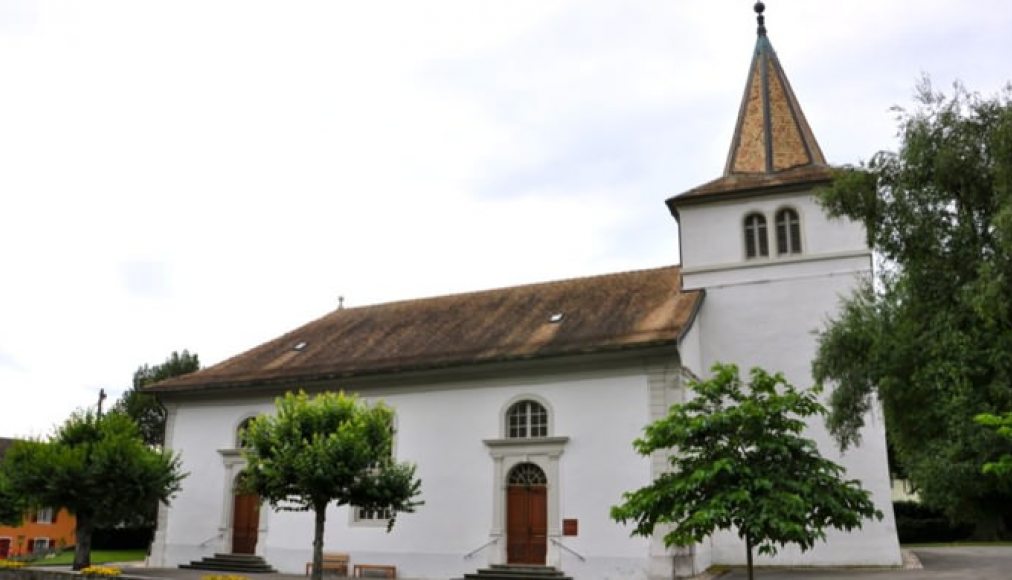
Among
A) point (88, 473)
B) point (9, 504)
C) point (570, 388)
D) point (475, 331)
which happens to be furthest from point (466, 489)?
point (9, 504)

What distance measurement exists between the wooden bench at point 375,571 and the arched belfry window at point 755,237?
13451 millimetres

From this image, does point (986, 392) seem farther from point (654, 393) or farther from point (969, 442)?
point (654, 393)

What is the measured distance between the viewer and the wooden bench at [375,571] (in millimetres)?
23172

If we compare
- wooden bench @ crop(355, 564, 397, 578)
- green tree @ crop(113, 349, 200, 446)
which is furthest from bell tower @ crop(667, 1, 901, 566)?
green tree @ crop(113, 349, 200, 446)

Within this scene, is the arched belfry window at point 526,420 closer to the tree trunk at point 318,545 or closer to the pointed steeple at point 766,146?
the tree trunk at point 318,545

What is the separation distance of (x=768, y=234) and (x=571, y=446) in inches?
338

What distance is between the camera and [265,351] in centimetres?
2966

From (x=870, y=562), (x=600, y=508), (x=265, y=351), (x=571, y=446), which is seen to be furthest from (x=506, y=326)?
(x=870, y=562)

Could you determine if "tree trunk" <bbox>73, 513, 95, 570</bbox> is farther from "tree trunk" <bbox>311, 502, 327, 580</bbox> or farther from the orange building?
the orange building

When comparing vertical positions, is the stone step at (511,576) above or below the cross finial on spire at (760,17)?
below

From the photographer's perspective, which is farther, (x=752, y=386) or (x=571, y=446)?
(x=571, y=446)

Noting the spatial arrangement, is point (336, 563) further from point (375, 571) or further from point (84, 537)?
point (84, 537)

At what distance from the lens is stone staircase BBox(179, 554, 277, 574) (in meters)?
24.8

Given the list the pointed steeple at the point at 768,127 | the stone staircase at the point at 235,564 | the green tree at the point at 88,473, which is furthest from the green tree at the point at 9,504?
the pointed steeple at the point at 768,127
